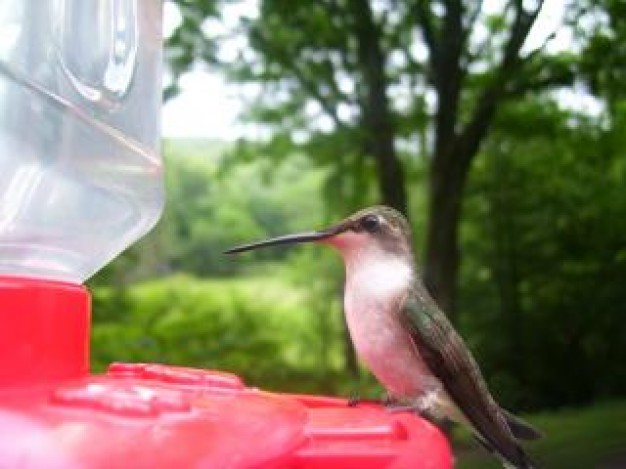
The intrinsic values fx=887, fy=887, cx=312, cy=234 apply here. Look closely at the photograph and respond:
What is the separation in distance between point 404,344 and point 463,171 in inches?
82.5

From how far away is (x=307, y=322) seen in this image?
529cm

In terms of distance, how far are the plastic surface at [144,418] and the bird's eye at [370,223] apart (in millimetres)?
311

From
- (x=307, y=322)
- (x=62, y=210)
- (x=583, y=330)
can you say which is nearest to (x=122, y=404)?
(x=62, y=210)

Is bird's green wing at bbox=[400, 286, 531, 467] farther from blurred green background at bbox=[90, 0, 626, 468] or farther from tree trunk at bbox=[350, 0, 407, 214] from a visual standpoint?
tree trunk at bbox=[350, 0, 407, 214]

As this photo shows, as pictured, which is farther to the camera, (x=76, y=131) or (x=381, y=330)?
(x=76, y=131)

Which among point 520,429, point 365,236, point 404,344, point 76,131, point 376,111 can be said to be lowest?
point 520,429

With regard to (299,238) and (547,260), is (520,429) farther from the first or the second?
(547,260)

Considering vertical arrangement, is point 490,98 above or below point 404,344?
above

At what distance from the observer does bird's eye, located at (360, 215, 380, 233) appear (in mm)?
1231

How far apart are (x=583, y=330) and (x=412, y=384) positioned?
6.33ft

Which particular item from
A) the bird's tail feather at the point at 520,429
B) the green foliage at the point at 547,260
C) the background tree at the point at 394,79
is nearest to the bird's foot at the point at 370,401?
the bird's tail feather at the point at 520,429

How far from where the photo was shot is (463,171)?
127 inches

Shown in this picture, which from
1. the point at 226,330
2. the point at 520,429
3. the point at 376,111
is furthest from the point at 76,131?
the point at 226,330

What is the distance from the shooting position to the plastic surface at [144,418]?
0.59 metres
